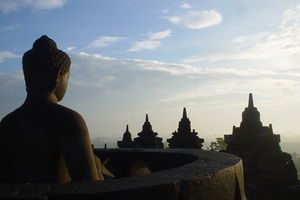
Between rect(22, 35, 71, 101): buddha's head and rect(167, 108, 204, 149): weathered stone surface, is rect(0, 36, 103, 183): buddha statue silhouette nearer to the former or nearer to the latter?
rect(22, 35, 71, 101): buddha's head

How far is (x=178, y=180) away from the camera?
7.50ft

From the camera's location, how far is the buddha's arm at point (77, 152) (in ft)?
8.95

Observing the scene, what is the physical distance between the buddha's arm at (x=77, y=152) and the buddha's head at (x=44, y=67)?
22.1 inches

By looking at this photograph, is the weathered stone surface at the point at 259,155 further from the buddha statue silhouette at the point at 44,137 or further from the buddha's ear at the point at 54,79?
the buddha's ear at the point at 54,79

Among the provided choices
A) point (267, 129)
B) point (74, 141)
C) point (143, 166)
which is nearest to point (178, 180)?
point (74, 141)

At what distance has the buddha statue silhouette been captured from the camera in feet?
9.14

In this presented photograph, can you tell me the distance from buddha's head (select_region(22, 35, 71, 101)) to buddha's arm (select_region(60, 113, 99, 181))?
0.56m

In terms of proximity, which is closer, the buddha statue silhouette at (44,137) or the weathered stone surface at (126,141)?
the buddha statue silhouette at (44,137)

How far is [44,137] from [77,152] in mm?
337

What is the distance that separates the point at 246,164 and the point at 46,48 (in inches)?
408

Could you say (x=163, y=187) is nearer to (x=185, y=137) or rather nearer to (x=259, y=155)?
(x=259, y=155)

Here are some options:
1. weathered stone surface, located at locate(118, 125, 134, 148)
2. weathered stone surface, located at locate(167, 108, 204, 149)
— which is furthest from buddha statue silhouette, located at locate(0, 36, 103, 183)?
weathered stone surface, located at locate(118, 125, 134, 148)

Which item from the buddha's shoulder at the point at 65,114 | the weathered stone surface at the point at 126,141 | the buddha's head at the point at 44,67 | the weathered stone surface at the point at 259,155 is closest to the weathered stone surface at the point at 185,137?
the weathered stone surface at the point at 259,155

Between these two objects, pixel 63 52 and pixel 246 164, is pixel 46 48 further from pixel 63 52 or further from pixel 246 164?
pixel 246 164
